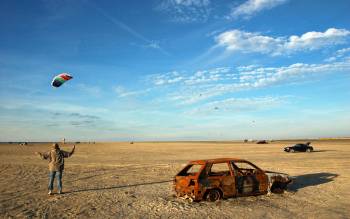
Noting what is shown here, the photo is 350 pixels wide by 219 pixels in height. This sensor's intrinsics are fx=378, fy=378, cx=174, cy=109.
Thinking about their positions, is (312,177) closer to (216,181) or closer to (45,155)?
(216,181)

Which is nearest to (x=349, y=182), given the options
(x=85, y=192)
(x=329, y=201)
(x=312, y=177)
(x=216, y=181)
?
(x=312, y=177)

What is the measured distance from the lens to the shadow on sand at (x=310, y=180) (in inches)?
634

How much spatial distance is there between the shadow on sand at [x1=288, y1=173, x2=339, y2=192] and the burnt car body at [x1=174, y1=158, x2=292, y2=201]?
6.54ft

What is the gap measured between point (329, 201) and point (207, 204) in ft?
13.7

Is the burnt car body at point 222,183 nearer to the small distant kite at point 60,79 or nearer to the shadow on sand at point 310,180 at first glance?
the shadow on sand at point 310,180

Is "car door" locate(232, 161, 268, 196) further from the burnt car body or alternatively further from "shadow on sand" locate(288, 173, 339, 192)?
"shadow on sand" locate(288, 173, 339, 192)

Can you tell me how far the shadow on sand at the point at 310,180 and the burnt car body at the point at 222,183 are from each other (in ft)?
6.54

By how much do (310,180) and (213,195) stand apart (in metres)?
7.49

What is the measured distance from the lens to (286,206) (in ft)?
39.0

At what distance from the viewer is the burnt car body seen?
40.6 feet

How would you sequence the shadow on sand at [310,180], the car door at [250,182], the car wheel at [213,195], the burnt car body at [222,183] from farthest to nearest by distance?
the shadow on sand at [310,180] → the car door at [250,182] → the car wheel at [213,195] → the burnt car body at [222,183]

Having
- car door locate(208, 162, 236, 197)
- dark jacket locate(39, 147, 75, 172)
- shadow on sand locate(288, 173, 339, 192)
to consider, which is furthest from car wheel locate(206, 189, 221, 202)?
dark jacket locate(39, 147, 75, 172)

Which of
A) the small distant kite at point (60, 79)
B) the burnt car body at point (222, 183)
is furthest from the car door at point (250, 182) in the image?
the small distant kite at point (60, 79)

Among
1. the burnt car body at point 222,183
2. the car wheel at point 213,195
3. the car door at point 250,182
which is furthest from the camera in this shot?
the car door at point 250,182
